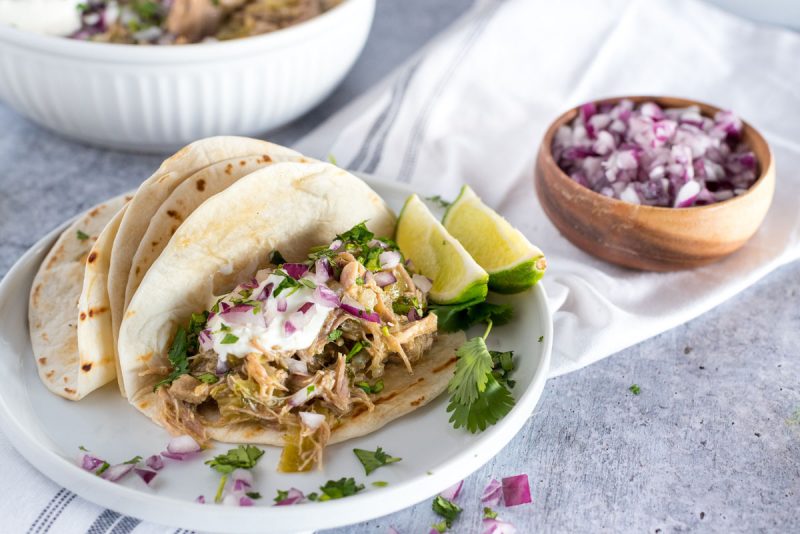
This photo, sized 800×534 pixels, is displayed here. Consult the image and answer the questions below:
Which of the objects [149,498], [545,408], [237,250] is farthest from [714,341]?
[149,498]

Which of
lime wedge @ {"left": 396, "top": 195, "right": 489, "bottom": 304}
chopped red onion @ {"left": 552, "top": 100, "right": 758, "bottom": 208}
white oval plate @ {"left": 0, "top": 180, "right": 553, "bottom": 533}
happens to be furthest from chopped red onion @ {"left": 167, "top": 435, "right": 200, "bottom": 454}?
chopped red onion @ {"left": 552, "top": 100, "right": 758, "bottom": 208}

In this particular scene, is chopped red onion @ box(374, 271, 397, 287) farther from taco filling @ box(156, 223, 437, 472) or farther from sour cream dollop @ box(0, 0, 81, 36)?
sour cream dollop @ box(0, 0, 81, 36)

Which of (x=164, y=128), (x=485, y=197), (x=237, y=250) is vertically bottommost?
(x=485, y=197)

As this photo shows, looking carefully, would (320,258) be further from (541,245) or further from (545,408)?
(541,245)

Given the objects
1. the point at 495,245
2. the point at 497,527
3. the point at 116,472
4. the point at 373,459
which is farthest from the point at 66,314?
the point at 497,527

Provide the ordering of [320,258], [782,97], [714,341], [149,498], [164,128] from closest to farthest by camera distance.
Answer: [149,498]
[320,258]
[714,341]
[164,128]
[782,97]
